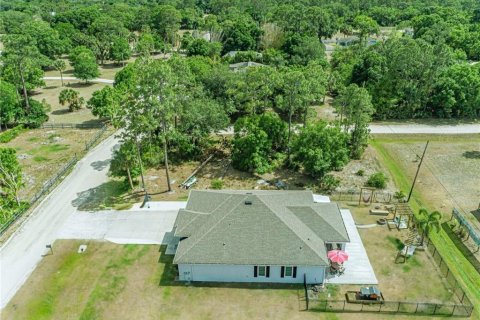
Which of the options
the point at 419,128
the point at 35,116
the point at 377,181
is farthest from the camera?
the point at 35,116

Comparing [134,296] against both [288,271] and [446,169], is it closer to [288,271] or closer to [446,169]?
[288,271]

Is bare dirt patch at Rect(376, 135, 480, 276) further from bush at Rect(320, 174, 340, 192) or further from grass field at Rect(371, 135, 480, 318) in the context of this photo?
bush at Rect(320, 174, 340, 192)

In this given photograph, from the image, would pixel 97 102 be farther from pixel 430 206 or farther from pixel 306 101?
pixel 430 206

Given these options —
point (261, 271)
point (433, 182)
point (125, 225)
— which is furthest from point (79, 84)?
point (433, 182)

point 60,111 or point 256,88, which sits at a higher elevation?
point 256,88

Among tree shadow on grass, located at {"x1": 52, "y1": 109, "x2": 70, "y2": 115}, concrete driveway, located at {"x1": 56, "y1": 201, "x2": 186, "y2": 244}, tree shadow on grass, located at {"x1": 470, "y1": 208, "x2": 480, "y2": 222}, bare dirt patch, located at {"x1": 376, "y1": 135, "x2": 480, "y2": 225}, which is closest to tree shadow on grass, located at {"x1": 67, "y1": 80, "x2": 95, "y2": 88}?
tree shadow on grass, located at {"x1": 52, "y1": 109, "x2": 70, "y2": 115}

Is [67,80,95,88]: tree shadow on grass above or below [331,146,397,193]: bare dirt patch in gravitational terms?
Answer: above

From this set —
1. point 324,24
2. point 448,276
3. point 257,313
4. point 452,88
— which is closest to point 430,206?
point 448,276
